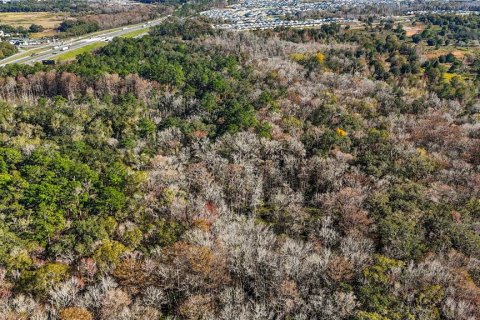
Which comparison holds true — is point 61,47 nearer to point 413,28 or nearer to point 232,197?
point 232,197

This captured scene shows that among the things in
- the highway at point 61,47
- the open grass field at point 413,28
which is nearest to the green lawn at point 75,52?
the highway at point 61,47

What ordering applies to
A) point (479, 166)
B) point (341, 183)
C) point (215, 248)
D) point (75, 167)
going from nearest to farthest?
point (215, 248)
point (75, 167)
point (341, 183)
point (479, 166)

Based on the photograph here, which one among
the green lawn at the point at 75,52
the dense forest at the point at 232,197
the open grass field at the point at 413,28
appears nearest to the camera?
the dense forest at the point at 232,197

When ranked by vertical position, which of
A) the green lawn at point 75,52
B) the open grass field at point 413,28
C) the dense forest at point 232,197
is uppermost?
the open grass field at point 413,28

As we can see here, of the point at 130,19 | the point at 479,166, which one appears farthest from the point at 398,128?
the point at 130,19

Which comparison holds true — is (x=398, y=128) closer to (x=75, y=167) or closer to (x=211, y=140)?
(x=211, y=140)

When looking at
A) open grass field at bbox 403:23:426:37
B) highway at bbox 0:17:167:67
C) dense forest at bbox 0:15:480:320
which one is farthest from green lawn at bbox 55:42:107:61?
open grass field at bbox 403:23:426:37

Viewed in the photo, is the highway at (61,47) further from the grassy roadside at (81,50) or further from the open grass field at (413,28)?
the open grass field at (413,28)

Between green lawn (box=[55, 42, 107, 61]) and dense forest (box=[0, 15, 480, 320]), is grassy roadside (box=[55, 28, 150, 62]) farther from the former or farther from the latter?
dense forest (box=[0, 15, 480, 320])
